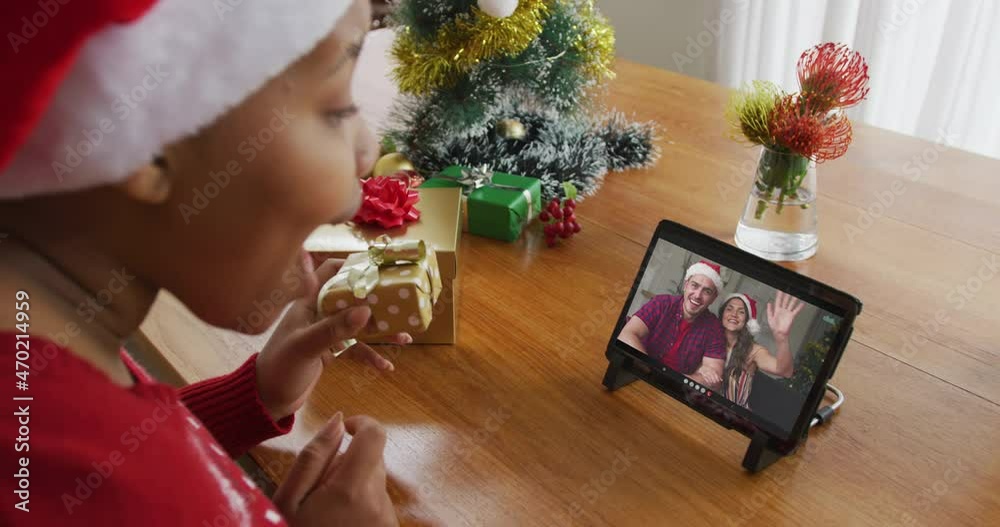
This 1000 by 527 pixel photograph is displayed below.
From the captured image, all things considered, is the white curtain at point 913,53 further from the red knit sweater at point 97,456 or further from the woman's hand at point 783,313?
the red knit sweater at point 97,456

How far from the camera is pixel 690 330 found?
2.60ft

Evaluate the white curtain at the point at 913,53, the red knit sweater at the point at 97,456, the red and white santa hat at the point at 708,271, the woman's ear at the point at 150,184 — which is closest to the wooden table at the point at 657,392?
the red and white santa hat at the point at 708,271

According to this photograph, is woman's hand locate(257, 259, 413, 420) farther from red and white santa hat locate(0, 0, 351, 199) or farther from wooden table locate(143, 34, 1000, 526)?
red and white santa hat locate(0, 0, 351, 199)

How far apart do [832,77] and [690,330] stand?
0.34 m

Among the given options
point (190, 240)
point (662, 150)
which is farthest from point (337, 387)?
point (662, 150)

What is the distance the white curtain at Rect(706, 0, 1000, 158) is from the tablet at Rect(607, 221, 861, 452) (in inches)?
54.7

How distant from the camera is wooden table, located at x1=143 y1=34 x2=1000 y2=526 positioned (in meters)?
0.73

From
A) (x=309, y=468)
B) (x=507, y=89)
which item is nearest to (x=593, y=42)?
(x=507, y=89)

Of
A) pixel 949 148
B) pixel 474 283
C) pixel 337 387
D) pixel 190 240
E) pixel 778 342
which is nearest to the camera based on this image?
pixel 190 240

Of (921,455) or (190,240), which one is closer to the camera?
(190,240)

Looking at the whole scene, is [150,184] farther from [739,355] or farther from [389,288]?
[739,355]

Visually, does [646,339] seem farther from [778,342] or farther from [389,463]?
[389,463]

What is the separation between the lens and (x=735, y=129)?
3.36 ft

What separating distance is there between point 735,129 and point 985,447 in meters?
0.44
